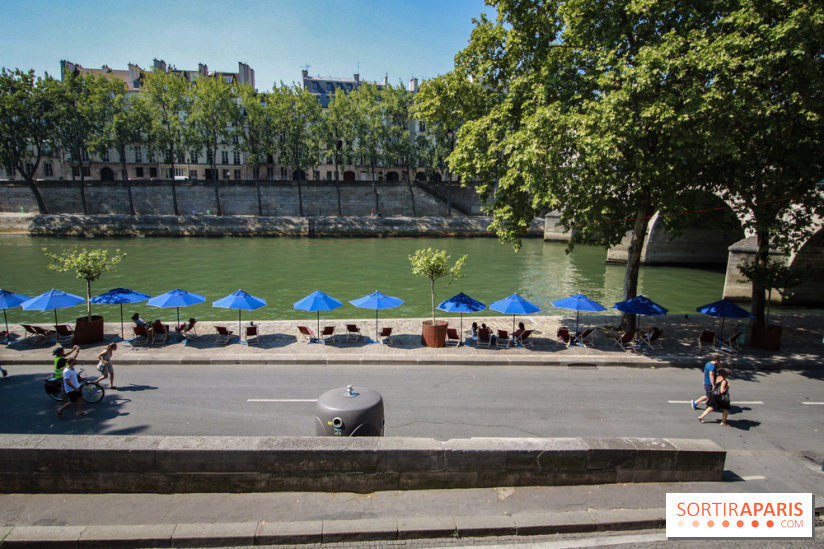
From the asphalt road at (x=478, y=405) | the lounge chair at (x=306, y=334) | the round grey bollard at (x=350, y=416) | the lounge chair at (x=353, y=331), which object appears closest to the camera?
the round grey bollard at (x=350, y=416)

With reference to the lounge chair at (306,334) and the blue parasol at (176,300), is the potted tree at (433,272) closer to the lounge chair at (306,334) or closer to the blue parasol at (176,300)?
the lounge chair at (306,334)

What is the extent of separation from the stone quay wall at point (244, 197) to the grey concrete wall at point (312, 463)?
2461 inches

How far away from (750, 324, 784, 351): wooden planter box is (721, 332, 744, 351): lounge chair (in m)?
0.51

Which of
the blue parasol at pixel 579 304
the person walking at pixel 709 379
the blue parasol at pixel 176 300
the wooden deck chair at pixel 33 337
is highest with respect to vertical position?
the blue parasol at pixel 579 304

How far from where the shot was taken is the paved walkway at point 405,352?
1476 cm

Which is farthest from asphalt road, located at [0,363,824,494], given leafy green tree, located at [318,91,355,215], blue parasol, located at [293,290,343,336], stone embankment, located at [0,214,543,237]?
leafy green tree, located at [318,91,355,215]

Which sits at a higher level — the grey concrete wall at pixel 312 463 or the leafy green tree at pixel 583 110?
the leafy green tree at pixel 583 110

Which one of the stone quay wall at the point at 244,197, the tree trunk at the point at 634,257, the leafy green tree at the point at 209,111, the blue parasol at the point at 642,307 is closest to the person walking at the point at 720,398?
the blue parasol at the point at 642,307

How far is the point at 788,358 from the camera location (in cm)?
1576

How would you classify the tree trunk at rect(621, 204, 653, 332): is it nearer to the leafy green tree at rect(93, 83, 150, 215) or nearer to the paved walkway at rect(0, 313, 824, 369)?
the paved walkway at rect(0, 313, 824, 369)

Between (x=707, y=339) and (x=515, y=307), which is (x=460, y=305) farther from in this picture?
(x=707, y=339)

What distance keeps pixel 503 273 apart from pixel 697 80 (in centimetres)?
2347

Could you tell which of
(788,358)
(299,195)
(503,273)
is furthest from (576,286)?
(299,195)

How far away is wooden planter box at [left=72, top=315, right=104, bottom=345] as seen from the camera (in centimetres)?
1597
